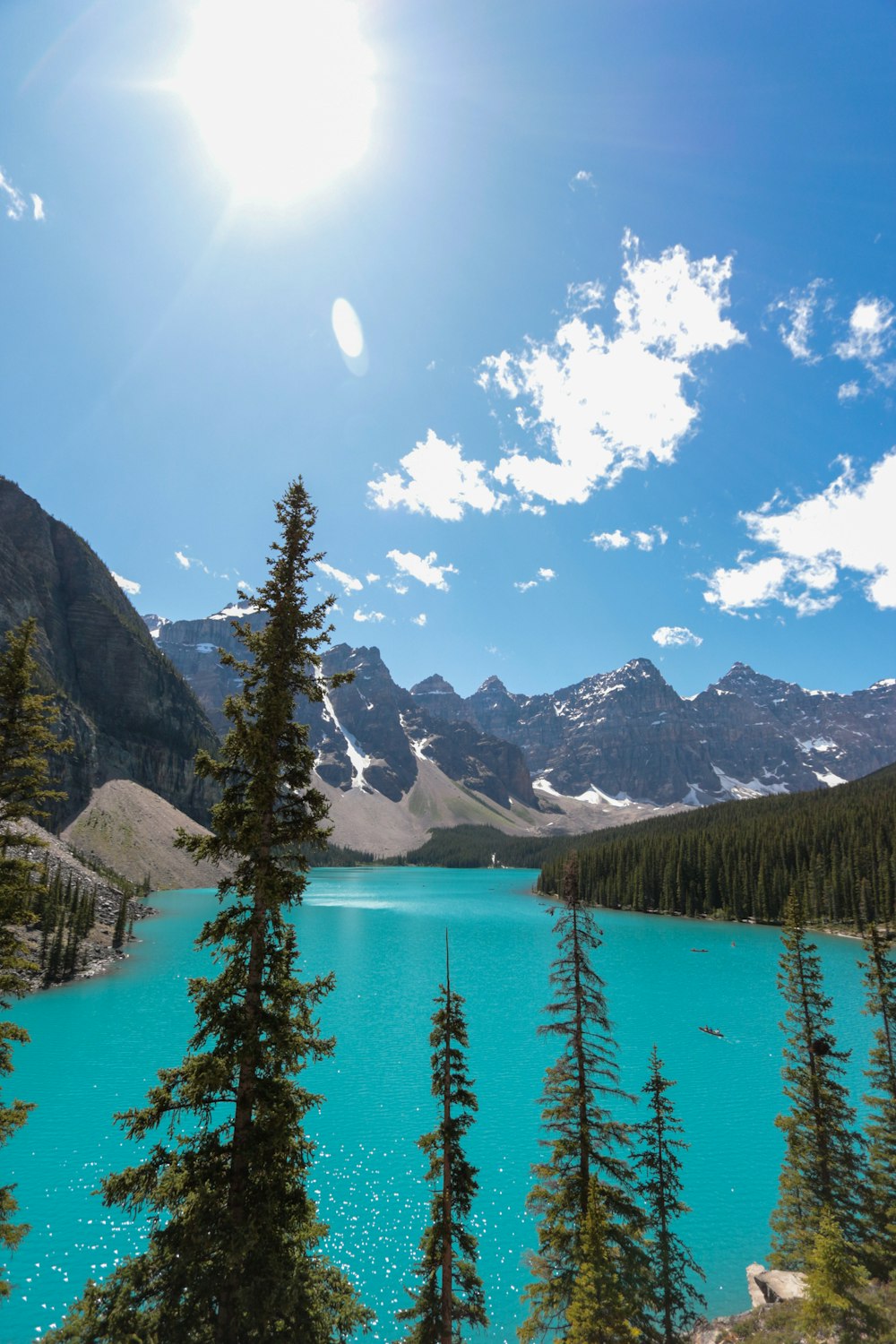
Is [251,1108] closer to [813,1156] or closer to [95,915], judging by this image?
[813,1156]

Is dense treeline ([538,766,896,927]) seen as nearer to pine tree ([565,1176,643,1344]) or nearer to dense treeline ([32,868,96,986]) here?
pine tree ([565,1176,643,1344])

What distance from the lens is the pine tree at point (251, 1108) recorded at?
986 cm

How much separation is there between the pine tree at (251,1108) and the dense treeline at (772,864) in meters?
101

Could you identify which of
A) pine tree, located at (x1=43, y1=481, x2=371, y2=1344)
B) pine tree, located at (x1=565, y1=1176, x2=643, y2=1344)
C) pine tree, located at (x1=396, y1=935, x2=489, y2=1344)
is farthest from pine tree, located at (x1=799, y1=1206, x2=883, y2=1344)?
pine tree, located at (x1=43, y1=481, x2=371, y2=1344)

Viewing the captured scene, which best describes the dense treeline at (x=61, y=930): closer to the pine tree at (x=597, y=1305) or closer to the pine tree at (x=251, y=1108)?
the pine tree at (x=251, y=1108)

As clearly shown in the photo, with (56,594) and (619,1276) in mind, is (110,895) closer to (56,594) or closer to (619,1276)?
(619,1276)

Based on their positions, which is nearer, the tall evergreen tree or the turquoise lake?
the tall evergreen tree

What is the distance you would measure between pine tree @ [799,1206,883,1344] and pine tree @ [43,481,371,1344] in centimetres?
1060

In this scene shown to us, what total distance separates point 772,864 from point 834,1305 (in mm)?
121109

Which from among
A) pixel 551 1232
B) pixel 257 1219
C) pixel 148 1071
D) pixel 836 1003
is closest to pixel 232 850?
pixel 257 1219

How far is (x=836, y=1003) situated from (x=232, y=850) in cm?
6616

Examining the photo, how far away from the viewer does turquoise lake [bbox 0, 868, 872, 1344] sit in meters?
22.7

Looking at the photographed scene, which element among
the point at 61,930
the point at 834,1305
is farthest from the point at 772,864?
the point at 834,1305

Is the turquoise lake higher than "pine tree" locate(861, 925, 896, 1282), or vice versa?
"pine tree" locate(861, 925, 896, 1282)
